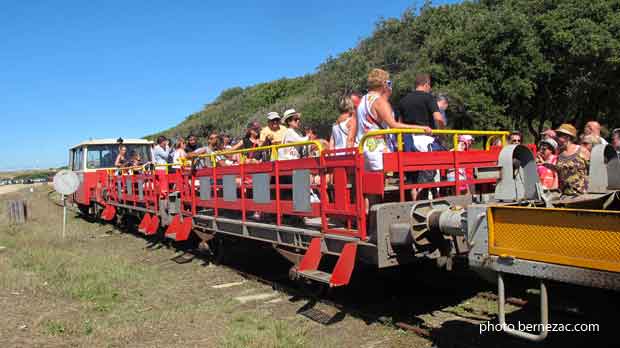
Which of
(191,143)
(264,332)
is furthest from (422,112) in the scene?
(191,143)

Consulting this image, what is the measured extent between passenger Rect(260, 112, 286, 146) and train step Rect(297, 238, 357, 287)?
8.23 ft

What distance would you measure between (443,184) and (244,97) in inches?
2018

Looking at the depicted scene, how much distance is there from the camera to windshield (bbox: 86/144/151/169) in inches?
590

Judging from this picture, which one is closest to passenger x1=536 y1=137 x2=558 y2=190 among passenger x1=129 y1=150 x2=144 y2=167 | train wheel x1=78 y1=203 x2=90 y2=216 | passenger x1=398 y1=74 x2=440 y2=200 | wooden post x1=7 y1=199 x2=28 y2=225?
passenger x1=398 y1=74 x2=440 y2=200

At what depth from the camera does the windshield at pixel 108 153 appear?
15.0m

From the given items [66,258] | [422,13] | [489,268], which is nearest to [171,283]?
[66,258]

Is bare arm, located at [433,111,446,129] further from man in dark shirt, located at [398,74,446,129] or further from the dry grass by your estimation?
the dry grass

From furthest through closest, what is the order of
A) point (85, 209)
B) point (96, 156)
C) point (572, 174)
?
1. point (85, 209)
2. point (96, 156)
3. point (572, 174)

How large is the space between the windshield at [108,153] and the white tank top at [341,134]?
9.89 meters

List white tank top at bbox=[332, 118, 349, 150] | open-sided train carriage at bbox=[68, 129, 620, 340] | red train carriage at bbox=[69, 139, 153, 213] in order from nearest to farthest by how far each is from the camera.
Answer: open-sided train carriage at bbox=[68, 129, 620, 340]
white tank top at bbox=[332, 118, 349, 150]
red train carriage at bbox=[69, 139, 153, 213]

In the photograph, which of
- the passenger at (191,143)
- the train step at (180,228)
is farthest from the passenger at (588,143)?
the passenger at (191,143)

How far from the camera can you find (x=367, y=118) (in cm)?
543

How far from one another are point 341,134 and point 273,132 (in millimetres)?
1586

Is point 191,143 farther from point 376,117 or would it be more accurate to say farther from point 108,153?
point 376,117
